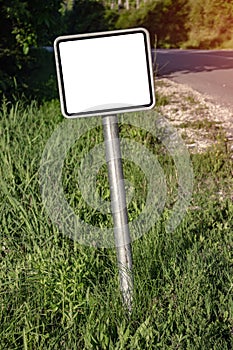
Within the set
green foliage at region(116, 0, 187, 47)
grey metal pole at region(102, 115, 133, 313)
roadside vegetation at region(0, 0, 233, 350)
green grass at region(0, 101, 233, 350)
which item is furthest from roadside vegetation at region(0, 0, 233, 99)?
grey metal pole at region(102, 115, 133, 313)

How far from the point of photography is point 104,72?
8.42ft

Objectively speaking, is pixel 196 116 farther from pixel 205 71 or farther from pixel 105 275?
pixel 205 71

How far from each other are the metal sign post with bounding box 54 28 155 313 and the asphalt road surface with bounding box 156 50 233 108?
238 inches

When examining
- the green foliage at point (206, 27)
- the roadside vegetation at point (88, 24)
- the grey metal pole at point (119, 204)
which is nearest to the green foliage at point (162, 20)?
the roadside vegetation at point (88, 24)

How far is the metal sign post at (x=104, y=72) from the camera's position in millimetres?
2562

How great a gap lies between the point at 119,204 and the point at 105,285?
0.49 metres

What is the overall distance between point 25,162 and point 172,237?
4.94ft

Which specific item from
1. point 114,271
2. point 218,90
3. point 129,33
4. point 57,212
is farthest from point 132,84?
point 218,90

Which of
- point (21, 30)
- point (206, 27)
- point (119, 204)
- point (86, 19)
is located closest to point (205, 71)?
point (206, 27)

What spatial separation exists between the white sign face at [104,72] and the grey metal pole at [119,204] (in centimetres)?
12

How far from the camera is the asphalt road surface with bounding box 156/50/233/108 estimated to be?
35.4 feet

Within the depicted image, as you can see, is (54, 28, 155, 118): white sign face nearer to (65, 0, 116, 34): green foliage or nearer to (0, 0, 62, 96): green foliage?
(0, 0, 62, 96): green foliage

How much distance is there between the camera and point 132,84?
2.59 meters

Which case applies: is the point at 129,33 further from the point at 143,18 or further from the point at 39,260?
the point at 143,18
